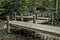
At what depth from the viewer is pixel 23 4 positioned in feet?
71.8

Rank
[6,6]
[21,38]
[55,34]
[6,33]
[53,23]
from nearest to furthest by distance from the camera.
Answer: [55,34], [21,38], [6,33], [53,23], [6,6]

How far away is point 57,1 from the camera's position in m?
21.0

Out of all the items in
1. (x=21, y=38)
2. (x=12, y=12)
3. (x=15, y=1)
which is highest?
(x=15, y=1)

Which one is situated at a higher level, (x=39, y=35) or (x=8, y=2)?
(x=8, y=2)

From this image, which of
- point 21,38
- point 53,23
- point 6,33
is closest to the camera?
point 21,38

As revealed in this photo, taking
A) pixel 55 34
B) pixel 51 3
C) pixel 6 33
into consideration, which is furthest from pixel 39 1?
pixel 55 34

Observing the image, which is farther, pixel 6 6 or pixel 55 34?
pixel 6 6

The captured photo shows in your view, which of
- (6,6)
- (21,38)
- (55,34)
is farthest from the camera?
(6,6)

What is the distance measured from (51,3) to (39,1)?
10697mm

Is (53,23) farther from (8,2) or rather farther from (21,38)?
(21,38)

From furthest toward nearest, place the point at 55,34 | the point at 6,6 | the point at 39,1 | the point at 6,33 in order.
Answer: the point at 39,1 < the point at 6,6 < the point at 6,33 < the point at 55,34

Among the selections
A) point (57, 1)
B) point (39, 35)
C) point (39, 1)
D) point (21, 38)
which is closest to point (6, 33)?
point (21, 38)

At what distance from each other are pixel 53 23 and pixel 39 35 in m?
A: 7.55

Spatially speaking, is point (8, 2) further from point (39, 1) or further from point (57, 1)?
point (39, 1)
